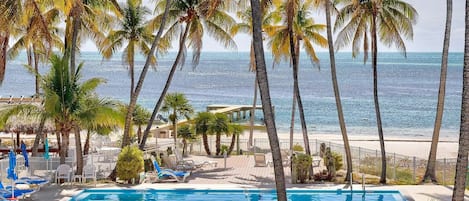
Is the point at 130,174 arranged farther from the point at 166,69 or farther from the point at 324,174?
the point at 166,69

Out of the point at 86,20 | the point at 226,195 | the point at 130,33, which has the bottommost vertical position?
the point at 226,195

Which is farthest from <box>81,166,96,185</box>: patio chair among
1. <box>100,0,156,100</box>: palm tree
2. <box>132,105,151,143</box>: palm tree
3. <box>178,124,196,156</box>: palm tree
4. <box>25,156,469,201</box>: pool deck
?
Answer: <box>132,105,151,143</box>: palm tree

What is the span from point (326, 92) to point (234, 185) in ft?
254

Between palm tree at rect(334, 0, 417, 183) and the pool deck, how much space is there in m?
2.19

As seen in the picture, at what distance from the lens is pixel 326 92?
309 feet

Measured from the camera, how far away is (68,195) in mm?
16688

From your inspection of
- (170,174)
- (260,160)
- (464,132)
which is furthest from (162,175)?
(464,132)

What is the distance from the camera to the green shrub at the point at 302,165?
61.3ft

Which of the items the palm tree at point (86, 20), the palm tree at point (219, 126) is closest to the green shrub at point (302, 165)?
the palm tree at point (219, 126)

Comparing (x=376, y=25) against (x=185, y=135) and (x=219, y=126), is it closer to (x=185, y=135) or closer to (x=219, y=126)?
(x=219, y=126)

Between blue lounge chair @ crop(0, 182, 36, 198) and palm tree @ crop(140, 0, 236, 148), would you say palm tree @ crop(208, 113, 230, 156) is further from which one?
blue lounge chair @ crop(0, 182, 36, 198)

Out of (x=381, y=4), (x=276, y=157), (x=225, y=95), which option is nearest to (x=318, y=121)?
(x=225, y=95)

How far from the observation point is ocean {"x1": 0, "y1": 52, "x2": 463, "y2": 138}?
5853 cm

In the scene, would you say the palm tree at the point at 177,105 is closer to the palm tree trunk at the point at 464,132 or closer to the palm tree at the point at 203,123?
the palm tree at the point at 203,123
